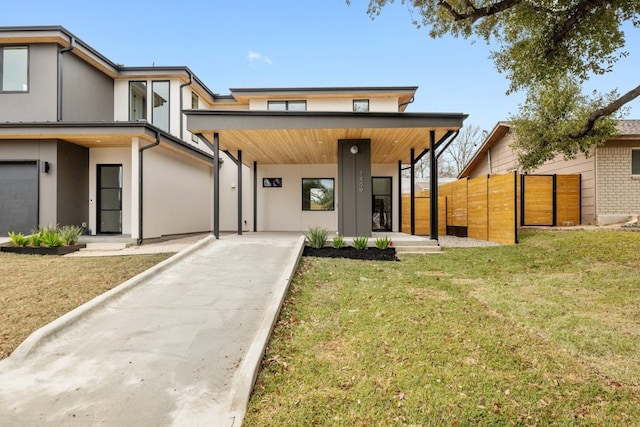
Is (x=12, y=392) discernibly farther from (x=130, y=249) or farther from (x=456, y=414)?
(x=130, y=249)

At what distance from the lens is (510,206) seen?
10.3 metres

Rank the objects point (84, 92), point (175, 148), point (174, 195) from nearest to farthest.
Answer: point (175, 148)
point (174, 195)
point (84, 92)

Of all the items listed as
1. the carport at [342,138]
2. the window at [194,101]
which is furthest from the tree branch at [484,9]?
the window at [194,101]

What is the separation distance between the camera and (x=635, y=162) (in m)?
12.6

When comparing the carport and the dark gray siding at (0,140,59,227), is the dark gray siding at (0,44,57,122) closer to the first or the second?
the dark gray siding at (0,140,59,227)

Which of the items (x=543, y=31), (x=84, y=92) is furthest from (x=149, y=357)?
(x=84, y=92)

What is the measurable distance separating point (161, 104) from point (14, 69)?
4.62 meters

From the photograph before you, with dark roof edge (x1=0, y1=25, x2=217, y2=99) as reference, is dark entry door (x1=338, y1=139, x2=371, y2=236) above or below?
below

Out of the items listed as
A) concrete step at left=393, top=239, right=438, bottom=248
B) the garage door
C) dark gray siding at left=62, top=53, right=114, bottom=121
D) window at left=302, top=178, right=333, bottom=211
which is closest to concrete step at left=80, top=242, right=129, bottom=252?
the garage door

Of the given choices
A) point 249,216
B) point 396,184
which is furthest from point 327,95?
point 249,216

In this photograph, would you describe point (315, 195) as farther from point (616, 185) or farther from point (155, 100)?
point (616, 185)

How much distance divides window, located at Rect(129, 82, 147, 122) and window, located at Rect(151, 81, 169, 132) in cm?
47

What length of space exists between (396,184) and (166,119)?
31.7 ft

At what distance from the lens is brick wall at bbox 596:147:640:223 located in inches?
490
